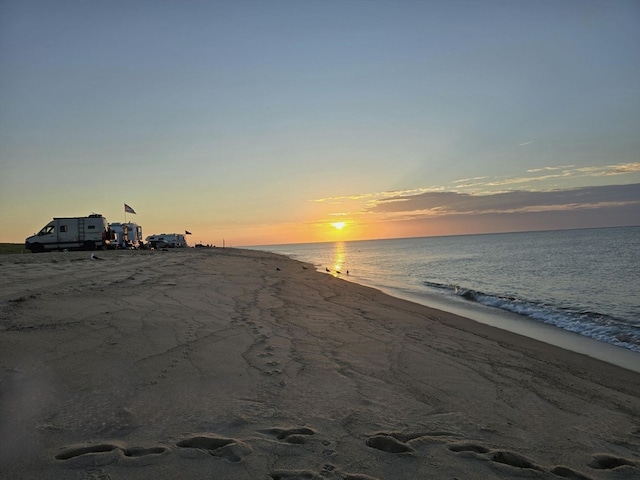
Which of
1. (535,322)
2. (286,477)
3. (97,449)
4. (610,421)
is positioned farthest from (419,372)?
(535,322)

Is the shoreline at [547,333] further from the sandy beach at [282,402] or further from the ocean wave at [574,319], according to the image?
the sandy beach at [282,402]

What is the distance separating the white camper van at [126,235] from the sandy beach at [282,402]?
35649mm

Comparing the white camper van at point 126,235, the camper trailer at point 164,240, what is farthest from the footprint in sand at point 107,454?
the camper trailer at point 164,240

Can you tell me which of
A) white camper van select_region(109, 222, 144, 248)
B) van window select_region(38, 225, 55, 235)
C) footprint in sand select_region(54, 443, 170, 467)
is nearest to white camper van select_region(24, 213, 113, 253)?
van window select_region(38, 225, 55, 235)

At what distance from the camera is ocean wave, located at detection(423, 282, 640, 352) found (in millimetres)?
10914

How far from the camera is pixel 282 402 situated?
4.51 metres

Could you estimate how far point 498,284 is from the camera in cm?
2491

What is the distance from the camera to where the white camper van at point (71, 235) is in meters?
33.7

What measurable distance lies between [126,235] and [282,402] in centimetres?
4707

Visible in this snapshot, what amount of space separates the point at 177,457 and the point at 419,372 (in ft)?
13.3

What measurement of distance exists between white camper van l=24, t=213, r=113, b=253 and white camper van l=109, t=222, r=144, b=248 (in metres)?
2.82

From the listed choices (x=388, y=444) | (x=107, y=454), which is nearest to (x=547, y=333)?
(x=388, y=444)

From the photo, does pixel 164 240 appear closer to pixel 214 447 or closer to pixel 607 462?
pixel 214 447

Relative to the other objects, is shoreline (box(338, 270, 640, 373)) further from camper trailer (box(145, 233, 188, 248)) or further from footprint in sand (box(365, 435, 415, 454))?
camper trailer (box(145, 233, 188, 248))
